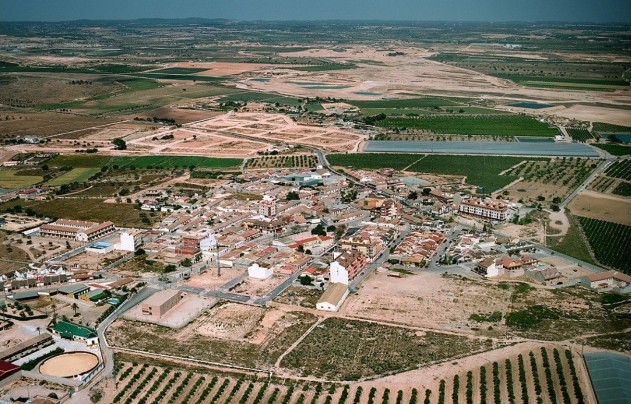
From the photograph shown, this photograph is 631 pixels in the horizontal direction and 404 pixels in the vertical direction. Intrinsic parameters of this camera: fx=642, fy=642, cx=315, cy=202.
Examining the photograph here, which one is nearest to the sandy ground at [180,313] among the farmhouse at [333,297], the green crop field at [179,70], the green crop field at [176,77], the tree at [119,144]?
the farmhouse at [333,297]

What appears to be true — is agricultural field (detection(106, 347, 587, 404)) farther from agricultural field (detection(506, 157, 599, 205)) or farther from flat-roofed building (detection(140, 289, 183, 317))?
agricultural field (detection(506, 157, 599, 205))

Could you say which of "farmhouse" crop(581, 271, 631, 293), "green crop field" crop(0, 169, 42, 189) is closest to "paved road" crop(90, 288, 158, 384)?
"farmhouse" crop(581, 271, 631, 293)

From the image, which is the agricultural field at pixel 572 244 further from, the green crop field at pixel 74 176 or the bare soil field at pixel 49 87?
the bare soil field at pixel 49 87

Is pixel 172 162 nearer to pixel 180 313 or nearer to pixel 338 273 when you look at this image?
pixel 338 273

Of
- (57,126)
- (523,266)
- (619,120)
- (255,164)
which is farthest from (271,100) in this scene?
(523,266)

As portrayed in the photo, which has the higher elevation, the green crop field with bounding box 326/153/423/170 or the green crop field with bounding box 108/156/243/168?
the green crop field with bounding box 326/153/423/170

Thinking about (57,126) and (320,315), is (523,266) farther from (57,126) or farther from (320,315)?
(57,126)
